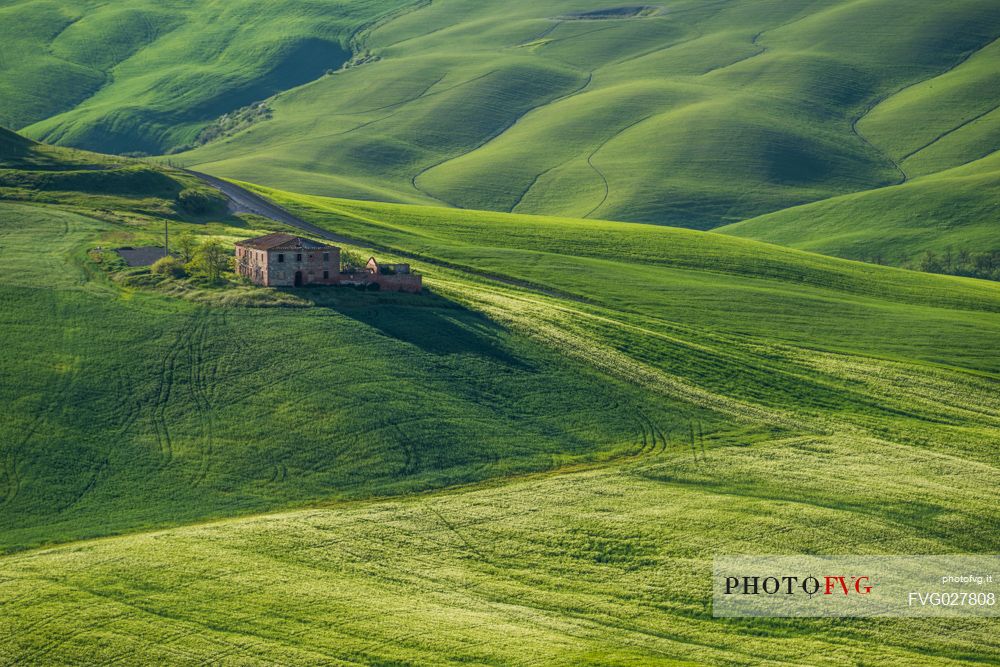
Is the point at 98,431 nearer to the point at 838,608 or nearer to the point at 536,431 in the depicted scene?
the point at 536,431

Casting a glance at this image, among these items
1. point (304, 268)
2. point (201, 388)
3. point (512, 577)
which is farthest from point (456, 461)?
point (304, 268)

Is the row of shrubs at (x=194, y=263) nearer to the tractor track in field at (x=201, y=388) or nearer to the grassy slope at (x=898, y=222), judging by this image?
the tractor track in field at (x=201, y=388)

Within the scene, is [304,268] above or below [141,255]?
below

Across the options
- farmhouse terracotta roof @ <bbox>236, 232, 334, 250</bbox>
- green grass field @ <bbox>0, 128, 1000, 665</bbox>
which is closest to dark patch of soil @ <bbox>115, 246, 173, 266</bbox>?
green grass field @ <bbox>0, 128, 1000, 665</bbox>

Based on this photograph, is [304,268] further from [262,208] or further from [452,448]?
[262,208]

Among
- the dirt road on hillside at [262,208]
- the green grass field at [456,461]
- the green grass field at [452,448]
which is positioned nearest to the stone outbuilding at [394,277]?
the green grass field at [456,461]

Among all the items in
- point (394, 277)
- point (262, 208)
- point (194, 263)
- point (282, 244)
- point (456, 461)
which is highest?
point (262, 208)
